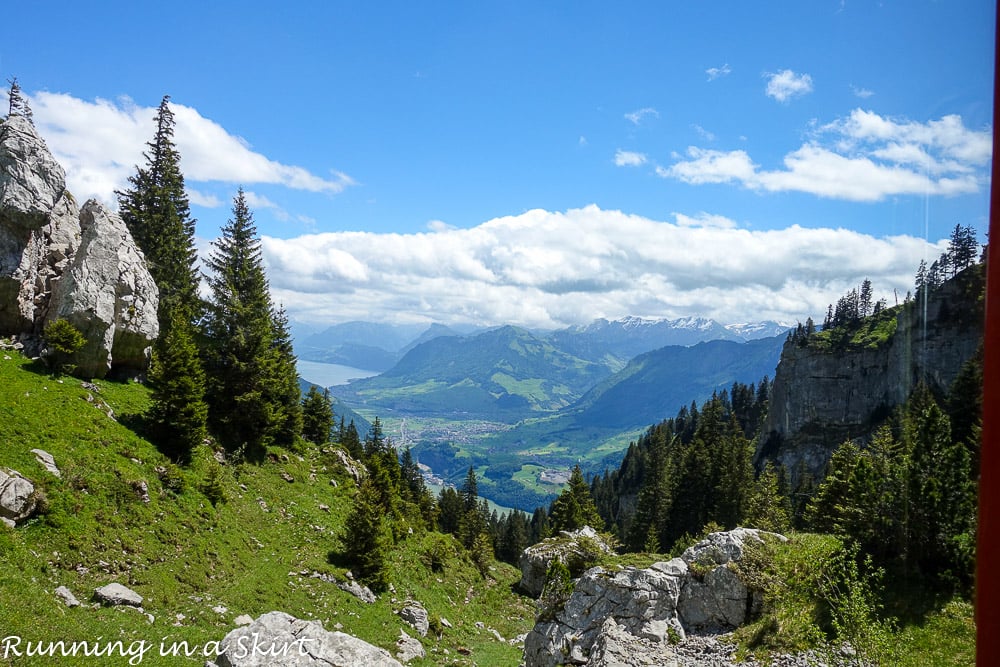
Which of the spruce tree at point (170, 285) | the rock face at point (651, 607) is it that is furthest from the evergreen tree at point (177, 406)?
the rock face at point (651, 607)

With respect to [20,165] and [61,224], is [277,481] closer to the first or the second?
[61,224]

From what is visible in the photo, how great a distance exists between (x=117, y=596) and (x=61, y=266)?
21.0m

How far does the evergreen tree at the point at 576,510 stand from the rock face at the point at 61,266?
1827 inches

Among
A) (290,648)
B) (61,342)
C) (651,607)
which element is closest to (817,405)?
(651,607)

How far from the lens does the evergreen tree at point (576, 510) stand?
198 ft

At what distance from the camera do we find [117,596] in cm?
1700

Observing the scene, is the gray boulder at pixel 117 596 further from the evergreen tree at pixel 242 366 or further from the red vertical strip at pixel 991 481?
the red vertical strip at pixel 991 481

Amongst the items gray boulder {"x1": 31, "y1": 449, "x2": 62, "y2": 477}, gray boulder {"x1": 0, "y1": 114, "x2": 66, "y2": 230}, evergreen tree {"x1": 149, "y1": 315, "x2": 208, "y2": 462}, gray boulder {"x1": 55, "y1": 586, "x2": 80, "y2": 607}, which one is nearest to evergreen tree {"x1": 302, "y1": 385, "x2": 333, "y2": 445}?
evergreen tree {"x1": 149, "y1": 315, "x2": 208, "y2": 462}

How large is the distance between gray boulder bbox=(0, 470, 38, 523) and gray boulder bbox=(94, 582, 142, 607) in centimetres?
357

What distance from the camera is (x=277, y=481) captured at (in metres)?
34.3

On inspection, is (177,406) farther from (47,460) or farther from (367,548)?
(367,548)

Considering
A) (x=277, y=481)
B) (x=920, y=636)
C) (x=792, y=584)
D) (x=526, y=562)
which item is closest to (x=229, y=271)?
(x=277, y=481)

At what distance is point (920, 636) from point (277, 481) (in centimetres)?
3291

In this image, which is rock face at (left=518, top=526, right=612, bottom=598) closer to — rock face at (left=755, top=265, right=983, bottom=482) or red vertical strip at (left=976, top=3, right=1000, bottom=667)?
red vertical strip at (left=976, top=3, right=1000, bottom=667)
